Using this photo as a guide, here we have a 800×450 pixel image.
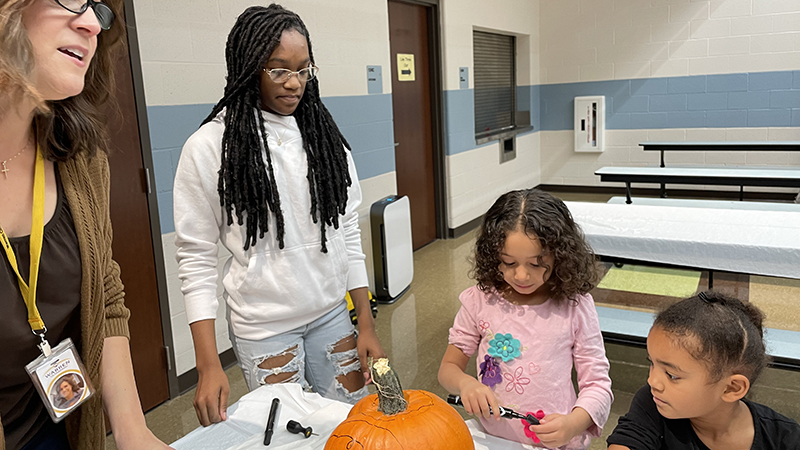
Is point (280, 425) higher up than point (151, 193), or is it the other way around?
point (151, 193)

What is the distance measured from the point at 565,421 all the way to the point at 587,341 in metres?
0.26

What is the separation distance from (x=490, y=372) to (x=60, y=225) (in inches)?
38.5

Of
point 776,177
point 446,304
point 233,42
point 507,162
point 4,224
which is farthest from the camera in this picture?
point 507,162

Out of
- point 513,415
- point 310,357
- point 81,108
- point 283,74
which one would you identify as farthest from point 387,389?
point 283,74

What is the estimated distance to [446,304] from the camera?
4.00m

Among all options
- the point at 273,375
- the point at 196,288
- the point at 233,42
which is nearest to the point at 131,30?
the point at 233,42

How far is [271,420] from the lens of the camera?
1.21 m

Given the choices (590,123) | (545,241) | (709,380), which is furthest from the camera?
(590,123)

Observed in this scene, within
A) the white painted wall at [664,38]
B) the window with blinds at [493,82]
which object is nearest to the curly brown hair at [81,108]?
the window with blinds at [493,82]

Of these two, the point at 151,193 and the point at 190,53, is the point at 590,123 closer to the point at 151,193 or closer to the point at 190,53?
the point at 190,53

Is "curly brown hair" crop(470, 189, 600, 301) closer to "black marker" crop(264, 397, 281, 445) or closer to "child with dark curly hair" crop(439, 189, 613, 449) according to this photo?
"child with dark curly hair" crop(439, 189, 613, 449)

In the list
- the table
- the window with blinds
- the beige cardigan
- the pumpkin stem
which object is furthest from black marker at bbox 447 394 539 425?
the window with blinds

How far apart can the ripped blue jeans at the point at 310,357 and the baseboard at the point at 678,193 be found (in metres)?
6.42

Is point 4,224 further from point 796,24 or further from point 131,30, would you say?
point 796,24
